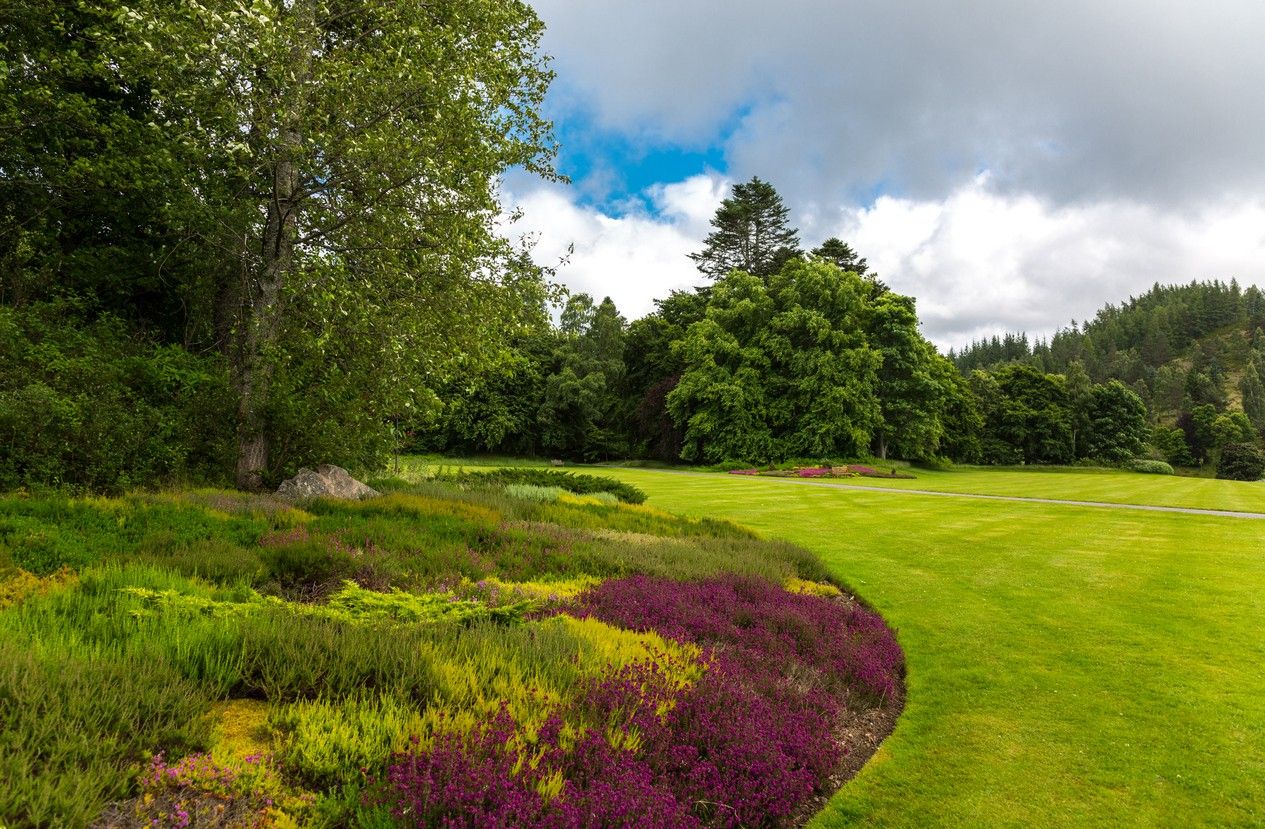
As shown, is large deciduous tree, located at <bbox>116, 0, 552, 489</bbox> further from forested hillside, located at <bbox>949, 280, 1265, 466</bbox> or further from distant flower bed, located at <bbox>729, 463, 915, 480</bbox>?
forested hillside, located at <bbox>949, 280, 1265, 466</bbox>

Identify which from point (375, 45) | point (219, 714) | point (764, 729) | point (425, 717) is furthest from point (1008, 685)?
point (375, 45)

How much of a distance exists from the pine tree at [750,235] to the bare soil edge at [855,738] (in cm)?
5628

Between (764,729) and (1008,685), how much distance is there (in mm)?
3360

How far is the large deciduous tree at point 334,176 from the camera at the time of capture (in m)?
9.13

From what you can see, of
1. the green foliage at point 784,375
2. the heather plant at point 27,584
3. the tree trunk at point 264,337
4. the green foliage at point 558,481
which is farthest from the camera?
the green foliage at point 784,375

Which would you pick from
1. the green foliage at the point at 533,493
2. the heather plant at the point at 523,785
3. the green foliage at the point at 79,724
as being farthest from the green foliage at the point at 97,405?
the heather plant at the point at 523,785

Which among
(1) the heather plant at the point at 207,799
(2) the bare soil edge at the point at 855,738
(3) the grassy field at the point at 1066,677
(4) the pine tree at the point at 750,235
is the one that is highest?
(4) the pine tree at the point at 750,235

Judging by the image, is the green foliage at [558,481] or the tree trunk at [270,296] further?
the green foliage at [558,481]

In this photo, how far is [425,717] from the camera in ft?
10.5

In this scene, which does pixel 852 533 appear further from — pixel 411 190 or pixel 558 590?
pixel 411 190

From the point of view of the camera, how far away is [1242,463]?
60812mm

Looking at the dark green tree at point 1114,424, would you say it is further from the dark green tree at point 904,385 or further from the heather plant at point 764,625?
the heather plant at point 764,625

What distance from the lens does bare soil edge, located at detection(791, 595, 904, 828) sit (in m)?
4.21

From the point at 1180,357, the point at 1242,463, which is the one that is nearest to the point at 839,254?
the point at 1242,463
